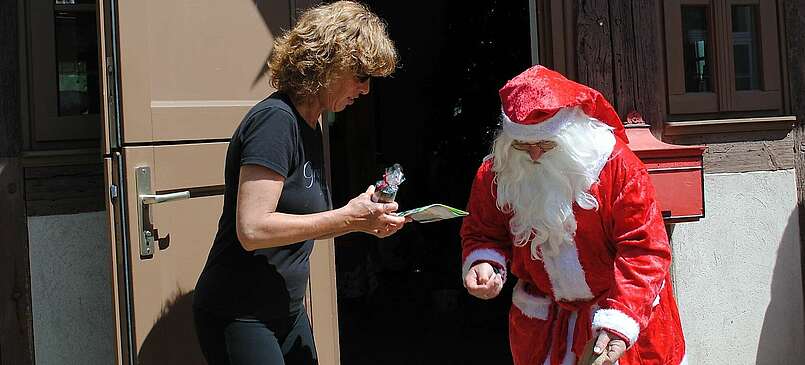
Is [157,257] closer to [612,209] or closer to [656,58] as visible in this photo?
[612,209]

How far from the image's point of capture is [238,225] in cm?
223

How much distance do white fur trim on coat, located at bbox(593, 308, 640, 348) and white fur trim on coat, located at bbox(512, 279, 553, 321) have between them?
286 mm

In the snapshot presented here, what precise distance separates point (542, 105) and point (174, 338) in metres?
1.51

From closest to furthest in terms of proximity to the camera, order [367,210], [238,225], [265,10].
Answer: [238,225]
[367,210]
[265,10]

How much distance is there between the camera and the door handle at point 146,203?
2.80m

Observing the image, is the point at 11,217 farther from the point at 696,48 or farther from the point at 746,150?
the point at 746,150

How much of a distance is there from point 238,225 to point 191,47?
1.06 metres

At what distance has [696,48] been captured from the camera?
4164 mm

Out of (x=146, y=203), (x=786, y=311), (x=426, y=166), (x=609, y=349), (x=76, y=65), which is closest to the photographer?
(x=609, y=349)

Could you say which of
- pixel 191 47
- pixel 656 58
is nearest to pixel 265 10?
pixel 191 47

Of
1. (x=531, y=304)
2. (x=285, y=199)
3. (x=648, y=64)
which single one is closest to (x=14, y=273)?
(x=285, y=199)

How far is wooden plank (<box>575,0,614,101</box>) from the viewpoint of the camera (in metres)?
3.90

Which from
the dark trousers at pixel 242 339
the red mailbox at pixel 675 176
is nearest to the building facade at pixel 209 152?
the red mailbox at pixel 675 176

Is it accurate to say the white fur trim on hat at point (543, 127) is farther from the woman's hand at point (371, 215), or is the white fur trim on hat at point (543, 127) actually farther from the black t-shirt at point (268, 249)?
the black t-shirt at point (268, 249)
